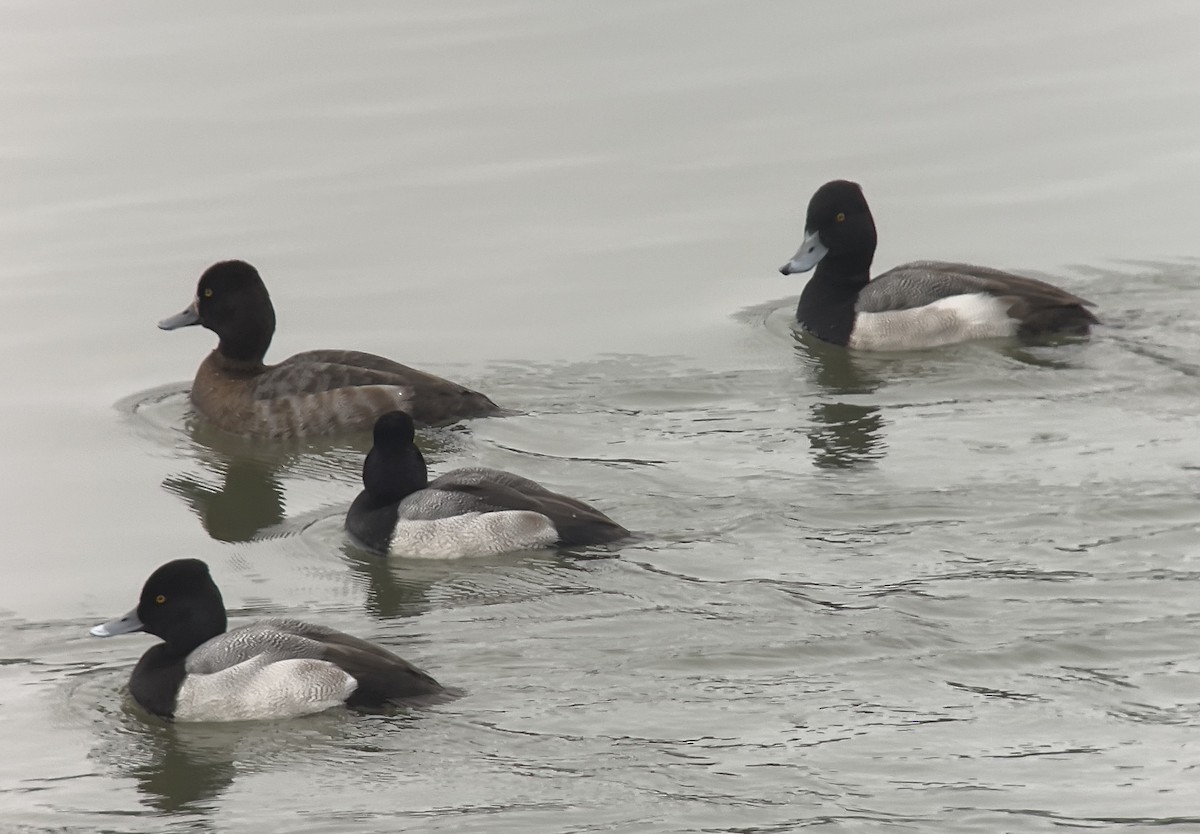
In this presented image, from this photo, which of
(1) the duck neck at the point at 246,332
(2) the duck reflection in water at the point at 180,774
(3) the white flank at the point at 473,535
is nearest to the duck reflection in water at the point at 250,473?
(1) the duck neck at the point at 246,332

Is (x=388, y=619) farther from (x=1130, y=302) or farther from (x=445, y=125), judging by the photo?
(x=445, y=125)

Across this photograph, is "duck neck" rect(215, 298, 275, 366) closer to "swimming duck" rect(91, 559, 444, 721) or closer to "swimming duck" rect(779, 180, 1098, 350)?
"swimming duck" rect(779, 180, 1098, 350)

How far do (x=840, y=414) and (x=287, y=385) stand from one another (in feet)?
11.3

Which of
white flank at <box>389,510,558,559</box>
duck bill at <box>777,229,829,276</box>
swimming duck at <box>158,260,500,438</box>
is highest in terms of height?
duck bill at <box>777,229,829,276</box>

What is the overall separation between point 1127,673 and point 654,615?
87.7 inches

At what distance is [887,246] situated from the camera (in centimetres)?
1723

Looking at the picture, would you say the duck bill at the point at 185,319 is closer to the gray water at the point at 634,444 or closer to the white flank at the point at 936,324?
the gray water at the point at 634,444

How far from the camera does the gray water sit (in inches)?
355

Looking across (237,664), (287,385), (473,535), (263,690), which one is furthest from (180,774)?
(287,385)

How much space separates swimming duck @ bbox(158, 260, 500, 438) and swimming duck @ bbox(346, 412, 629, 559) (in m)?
1.54

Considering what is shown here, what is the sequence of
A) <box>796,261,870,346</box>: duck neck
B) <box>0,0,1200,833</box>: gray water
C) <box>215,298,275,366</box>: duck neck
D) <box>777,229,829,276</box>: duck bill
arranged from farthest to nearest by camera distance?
<box>777,229,829,276</box>: duck bill < <box>796,261,870,346</box>: duck neck < <box>215,298,275,366</box>: duck neck < <box>0,0,1200,833</box>: gray water

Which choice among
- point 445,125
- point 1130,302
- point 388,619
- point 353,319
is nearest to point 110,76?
point 445,125

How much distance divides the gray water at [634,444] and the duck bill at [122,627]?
274mm

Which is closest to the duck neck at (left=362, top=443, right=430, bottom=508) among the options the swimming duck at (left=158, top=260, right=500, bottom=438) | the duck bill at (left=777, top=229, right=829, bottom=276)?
the swimming duck at (left=158, top=260, right=500, bottom=438)
